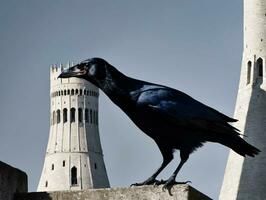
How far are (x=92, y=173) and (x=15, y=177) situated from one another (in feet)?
336

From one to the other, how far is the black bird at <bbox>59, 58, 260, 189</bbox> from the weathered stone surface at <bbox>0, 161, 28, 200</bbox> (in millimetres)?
1011

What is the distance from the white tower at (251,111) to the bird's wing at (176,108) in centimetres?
3495

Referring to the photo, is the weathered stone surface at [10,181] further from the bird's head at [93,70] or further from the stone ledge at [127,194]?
the bird's head at [93,70]

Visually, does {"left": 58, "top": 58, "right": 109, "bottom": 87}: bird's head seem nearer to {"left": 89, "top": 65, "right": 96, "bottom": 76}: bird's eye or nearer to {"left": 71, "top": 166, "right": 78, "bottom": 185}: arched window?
{"left": 89, "top": 65, "right": 96, "bottom": 76}: bird's eye

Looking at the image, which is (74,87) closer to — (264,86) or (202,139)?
(264,86)

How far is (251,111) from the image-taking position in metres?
46.1

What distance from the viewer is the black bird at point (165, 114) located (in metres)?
9.24

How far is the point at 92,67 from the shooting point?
9328 mm

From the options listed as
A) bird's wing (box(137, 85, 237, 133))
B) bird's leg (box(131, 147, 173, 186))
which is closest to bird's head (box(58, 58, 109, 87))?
bird's wing (box(137, 85, 237, 133))

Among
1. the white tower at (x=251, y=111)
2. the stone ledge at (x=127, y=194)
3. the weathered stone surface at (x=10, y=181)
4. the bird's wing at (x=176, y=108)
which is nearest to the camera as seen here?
the stone ledge at (x=127, y=194)

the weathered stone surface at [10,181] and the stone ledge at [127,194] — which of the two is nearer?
the stone ledge at [127,194]

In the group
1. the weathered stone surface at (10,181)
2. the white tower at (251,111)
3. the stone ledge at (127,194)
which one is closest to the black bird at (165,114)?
the stone ledge at (127,194)

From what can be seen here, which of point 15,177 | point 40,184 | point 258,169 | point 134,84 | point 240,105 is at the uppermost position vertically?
point 40,184

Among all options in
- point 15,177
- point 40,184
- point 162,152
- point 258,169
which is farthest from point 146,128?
point 40,184
